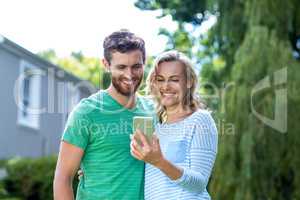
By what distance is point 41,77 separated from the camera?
16.0 meters

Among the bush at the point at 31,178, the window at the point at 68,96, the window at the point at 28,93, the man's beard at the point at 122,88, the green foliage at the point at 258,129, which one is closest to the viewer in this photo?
the man's beard at the point at 122,88

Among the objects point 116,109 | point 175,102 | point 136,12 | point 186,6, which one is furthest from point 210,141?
point 136,12

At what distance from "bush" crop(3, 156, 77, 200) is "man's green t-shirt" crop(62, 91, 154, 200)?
8.16 meters

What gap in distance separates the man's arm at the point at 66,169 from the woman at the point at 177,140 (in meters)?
0.33

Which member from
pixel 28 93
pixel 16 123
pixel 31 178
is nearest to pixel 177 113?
pixel 31 178

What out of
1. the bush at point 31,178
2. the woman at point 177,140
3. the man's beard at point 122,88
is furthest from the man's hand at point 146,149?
the bush at point 31,178

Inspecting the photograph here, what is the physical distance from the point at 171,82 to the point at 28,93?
495 inches

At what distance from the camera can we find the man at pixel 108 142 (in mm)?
2926

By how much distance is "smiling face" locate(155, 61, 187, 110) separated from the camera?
290 centimetres

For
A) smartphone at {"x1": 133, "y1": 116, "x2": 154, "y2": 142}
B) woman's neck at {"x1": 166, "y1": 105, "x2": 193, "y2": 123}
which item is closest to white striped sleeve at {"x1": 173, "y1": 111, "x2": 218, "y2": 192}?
woman's neck at {"x1": 166, "y1": 105, "x2": 193, "y2": 123}

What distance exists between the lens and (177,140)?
2824 millimetres

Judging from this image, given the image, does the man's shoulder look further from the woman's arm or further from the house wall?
the house wall

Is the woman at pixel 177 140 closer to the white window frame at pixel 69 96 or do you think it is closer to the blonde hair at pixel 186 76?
the blonde hair at pixel 186 76

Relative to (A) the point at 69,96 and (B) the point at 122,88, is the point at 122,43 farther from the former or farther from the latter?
(A) the point at 69,96
